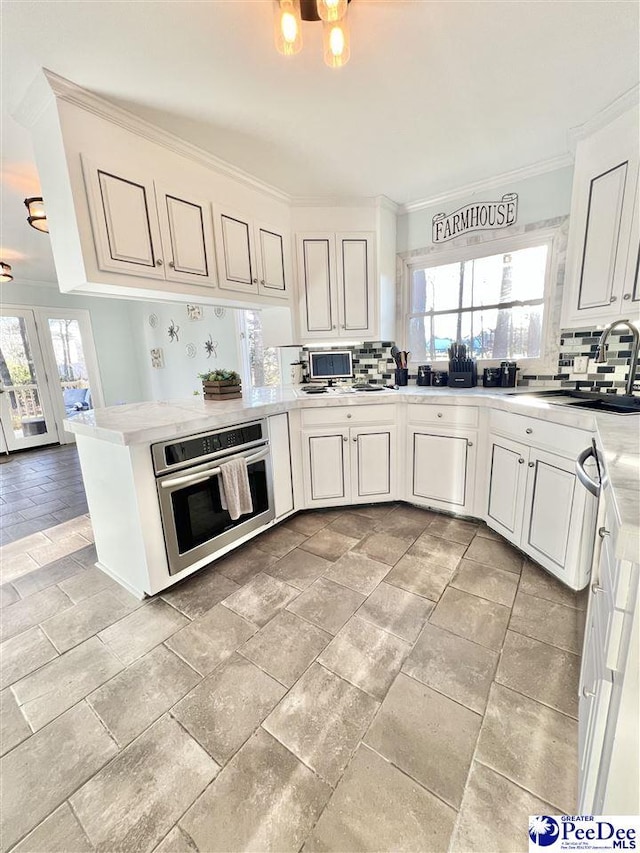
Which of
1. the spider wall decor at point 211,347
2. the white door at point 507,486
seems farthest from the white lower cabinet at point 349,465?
the spider wall decor at point 211,347

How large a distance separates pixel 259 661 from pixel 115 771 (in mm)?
539

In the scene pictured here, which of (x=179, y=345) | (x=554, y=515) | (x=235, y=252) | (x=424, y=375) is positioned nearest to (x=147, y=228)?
(x=235, y=252)

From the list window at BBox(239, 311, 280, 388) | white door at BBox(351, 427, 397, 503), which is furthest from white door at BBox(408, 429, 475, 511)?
window at BBox(239, 311, 280, 388)

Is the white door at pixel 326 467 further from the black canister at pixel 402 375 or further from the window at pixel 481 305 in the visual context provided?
the window at pixel 481 305

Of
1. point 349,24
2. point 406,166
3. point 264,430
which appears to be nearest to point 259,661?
point 264,430

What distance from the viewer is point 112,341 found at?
19.5 feet

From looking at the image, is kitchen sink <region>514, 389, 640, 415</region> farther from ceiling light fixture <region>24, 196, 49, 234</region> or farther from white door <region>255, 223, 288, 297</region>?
ceiling light fixture <region>24, 196, 49, 234</region>

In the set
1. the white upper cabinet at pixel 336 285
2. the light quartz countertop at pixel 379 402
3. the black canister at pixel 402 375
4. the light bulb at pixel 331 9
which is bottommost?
the light quartz countertop at pixel 379 402

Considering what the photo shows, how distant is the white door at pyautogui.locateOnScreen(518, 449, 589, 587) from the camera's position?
65.7 inches

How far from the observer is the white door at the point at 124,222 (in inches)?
68.2

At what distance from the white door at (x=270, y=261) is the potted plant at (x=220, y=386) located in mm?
718

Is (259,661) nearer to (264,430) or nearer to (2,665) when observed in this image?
(2,665)

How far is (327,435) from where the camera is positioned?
2.60 m

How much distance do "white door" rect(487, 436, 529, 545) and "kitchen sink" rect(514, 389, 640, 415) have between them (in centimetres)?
34
